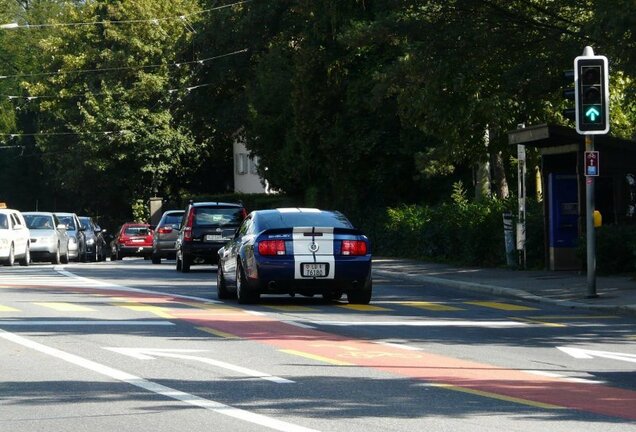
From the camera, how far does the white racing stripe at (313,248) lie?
2211 centimetres

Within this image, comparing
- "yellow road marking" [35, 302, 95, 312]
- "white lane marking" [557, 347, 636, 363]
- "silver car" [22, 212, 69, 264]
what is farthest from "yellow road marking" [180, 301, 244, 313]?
"silver car" [22, 212, 69, 264]

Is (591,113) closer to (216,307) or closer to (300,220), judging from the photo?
(300,220)

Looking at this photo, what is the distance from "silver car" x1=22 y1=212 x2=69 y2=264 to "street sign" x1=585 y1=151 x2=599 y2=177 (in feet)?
85.5

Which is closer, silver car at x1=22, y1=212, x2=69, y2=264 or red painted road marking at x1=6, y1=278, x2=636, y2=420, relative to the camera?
red painted road marking at x1=6, y1=278, x2=636, y2=420

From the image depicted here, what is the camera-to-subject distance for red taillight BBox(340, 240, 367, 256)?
22297mm

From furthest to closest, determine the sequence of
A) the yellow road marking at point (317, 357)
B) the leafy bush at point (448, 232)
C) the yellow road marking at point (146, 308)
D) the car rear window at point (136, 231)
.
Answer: the car rear window at point (136, 231) → the leafy bush at point (448, 232) → the yellow road marking at point (146, 308) → the yellow road marking at point (317, 357)

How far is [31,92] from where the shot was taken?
291 ft

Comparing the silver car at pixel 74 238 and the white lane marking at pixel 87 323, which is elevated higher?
the silver car at pixel 74 238

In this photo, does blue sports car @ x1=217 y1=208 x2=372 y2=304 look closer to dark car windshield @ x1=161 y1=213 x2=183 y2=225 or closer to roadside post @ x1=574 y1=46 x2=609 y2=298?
roadside post @ x1=574 y1=46 x2=609 y2=298

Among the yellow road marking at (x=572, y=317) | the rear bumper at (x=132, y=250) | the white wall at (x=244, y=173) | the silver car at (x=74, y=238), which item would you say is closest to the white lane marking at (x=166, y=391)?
the yellow road marking at (x=572, y=317)

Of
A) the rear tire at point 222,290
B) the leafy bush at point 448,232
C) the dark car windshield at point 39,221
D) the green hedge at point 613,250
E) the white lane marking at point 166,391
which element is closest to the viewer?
the white lane marking at point 166,391

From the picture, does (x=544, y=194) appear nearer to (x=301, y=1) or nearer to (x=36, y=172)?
(x=301, y=1)

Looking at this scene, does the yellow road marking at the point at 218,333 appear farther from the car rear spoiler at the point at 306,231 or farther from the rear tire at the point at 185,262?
the rear tire at the point at 185,262

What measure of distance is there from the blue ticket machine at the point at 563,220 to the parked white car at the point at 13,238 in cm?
1676
